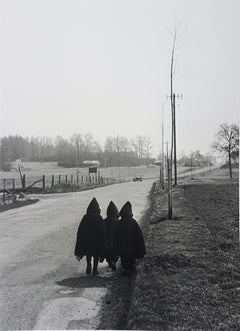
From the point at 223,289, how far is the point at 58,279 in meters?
3.46

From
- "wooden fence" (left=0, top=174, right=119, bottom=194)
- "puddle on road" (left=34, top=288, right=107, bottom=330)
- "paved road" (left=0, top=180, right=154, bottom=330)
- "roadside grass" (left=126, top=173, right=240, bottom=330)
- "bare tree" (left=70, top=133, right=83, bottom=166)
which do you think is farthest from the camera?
"bare tree" (left=70, top=133, right=83, bottom=166)

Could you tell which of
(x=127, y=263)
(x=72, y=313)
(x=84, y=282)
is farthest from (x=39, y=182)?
(x=72, y=313)

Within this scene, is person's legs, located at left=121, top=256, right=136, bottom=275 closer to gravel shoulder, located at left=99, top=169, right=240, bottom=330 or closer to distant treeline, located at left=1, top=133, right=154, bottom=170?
gravel shoulder, located at left=99, top=169, right=240, bottom=330

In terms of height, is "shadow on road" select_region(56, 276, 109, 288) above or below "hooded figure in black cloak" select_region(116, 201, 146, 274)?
below

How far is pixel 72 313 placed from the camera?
731 cm

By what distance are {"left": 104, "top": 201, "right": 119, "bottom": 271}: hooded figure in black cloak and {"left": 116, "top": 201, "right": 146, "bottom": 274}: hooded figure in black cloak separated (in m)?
0.20

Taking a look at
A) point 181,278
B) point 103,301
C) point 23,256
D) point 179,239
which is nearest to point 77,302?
point 103,301

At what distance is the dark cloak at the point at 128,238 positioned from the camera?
9.85m

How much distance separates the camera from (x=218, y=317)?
6379 mm

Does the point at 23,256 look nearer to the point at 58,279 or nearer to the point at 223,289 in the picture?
the point at 58,279

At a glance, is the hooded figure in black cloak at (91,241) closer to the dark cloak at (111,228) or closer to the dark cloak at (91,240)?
the dark cloak at (91,240)

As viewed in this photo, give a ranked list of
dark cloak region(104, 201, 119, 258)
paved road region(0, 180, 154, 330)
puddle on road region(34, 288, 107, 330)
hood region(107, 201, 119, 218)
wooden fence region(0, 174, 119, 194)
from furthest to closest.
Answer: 1. wooden fence region(0, 174, 119, 194)
2. hood region(107, 201, 119, 218)
3. dark cloak region(104, 201, 119, 258)
4. paved road region(0, 180, 154, 330)
5. puddle on road region(34, 288, 107, 330)

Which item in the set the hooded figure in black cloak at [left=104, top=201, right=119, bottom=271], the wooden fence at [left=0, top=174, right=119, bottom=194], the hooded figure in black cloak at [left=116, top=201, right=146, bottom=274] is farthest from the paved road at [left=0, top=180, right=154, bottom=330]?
the wooden fence at [left=0, top=174, right=119, bottom=194]

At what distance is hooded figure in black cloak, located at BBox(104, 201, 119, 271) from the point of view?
10.2m
